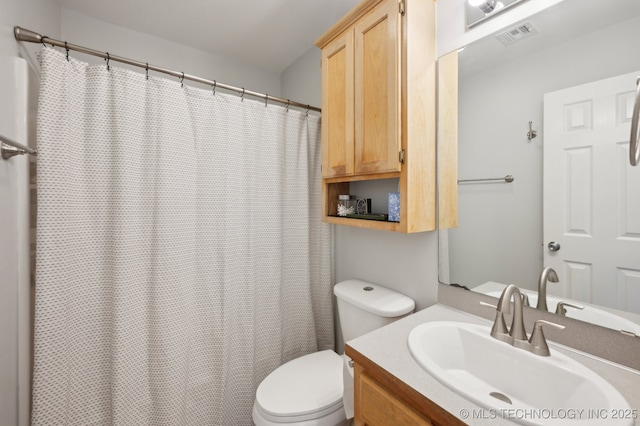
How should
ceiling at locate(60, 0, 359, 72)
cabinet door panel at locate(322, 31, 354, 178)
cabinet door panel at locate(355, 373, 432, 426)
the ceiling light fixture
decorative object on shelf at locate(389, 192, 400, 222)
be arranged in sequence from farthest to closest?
ceiling at locate(60, 0, 359, 72) < cabinet door panel at locate(322, 31, 354, 178) < decorative object on shelf at locate(389, 192, 400, 222) < the ceiling light fixture < cabinet door panel at locate(355, 373, 432, 426)

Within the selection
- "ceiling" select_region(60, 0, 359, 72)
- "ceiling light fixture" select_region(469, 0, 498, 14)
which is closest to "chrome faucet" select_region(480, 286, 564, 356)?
"ceiling light fixture" select_region(469, 0, 498, 14)

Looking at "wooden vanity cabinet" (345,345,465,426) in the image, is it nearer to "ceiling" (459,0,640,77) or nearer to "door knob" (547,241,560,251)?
"door knob" (547,241,560,251)

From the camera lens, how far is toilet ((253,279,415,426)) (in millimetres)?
1062

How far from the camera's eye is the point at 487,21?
1037 mm

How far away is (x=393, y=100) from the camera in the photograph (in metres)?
1.10

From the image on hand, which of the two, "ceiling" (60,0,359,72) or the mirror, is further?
"ceiling" (60,0,359,72)

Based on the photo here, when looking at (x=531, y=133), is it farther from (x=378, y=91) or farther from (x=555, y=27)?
(x=378, y=91)

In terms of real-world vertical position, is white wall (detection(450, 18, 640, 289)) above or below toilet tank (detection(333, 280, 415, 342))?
above

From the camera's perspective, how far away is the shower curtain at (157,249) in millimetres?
1061

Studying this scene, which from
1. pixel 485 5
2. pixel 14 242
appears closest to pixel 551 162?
pixel 485 5

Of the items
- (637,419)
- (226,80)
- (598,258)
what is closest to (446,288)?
(598,258)

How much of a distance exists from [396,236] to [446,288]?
1.13ft

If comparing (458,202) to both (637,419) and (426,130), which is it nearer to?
(426,130)

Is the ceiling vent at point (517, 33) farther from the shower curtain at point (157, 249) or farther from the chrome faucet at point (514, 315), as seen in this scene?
the shower curtain at point (157, 249)
